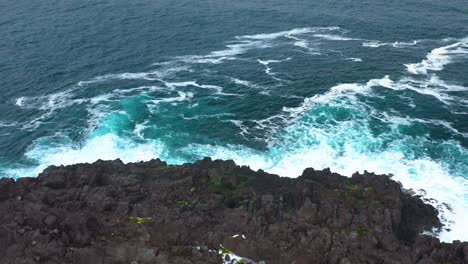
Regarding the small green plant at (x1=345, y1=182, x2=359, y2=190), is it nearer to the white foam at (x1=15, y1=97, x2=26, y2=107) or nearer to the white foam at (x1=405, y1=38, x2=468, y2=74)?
the white foam at (x1=405, y1=38, x2=468, y2=74)

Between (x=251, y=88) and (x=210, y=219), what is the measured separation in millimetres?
53415

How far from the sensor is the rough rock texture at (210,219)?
57094 millimetres

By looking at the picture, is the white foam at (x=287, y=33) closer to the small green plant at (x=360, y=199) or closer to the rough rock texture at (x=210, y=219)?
the rough rock texture at (x=210, y=219)

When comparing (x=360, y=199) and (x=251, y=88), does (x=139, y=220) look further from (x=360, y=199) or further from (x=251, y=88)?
(x=251, y=88)

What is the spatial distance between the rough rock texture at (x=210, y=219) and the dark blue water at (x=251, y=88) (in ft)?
35.2

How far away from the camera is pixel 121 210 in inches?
2495

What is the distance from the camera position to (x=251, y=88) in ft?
362

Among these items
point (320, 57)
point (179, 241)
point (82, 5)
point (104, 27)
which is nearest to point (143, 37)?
point (104, 27)

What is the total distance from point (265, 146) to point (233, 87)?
2655 centimetres

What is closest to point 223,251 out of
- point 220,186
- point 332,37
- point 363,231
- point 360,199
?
→ point 220,186

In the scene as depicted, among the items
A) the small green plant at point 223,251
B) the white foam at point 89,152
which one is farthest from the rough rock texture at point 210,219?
the white foam at point 89,152

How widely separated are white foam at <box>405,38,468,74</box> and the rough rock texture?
50.6 metres

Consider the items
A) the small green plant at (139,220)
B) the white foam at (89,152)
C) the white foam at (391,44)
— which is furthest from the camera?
the white foam at (391,44)

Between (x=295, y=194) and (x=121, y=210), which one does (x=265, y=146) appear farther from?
(x=121, y=210)
